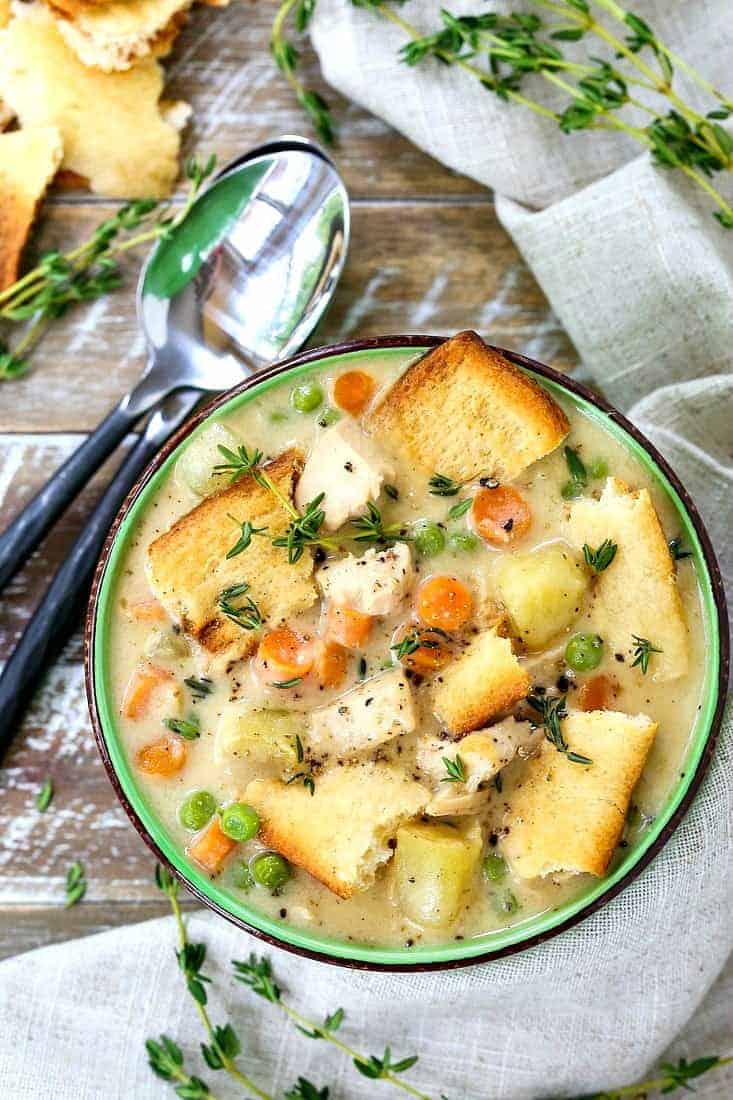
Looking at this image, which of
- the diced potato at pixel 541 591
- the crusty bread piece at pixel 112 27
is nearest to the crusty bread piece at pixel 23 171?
the crusty bread piece at pixel 112 27

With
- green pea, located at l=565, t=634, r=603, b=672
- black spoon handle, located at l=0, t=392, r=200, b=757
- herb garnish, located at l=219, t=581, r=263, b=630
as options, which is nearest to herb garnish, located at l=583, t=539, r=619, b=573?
green pea, located at l=565, t=634, r=603, b=672

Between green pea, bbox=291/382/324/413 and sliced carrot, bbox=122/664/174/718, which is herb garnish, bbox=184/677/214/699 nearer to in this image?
sliced carrot, bbox=122/664/174/718

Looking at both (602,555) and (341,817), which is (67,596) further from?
(602,555)

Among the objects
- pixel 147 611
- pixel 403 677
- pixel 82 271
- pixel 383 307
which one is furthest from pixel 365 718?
pixel 82 271

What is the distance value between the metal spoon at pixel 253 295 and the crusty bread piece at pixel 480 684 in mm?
1084

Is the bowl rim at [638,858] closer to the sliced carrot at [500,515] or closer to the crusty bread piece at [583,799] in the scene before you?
the crusty bread piece at [583,799]

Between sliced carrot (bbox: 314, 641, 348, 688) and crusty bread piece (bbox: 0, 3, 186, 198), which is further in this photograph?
crusty bread piece (bbox: 0, 3, 186, 198)

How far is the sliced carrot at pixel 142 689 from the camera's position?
2459 mm

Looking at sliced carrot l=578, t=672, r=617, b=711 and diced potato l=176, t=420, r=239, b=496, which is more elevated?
diced potato l=176, t=420, r=239, b=496

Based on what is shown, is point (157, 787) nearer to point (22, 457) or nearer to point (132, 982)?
point (132, 982)

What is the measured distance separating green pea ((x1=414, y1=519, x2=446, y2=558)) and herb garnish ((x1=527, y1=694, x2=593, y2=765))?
371 millimetres

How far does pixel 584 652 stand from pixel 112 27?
2.08 meters

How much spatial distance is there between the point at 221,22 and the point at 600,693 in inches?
85.8

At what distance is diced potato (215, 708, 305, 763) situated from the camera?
236cm
